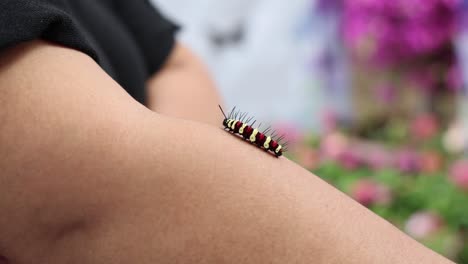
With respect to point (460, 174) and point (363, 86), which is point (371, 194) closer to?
point (460, 174)

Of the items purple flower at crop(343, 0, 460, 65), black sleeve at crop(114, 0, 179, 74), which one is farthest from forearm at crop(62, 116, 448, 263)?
purple flower at crop(343, 0, 460, 65)

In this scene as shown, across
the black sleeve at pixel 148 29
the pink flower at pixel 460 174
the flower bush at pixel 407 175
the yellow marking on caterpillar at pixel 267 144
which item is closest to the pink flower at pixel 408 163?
the flower bush at pixel 407 175

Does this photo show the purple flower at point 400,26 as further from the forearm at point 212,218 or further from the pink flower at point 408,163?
the forearm at point 212,218

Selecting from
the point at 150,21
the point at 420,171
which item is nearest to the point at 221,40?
the point at 420,171

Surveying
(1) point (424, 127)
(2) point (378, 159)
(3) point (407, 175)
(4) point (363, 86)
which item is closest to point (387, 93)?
(4) point (363, 86)

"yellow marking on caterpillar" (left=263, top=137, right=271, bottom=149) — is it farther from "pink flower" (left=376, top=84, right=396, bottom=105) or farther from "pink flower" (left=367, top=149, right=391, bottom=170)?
"pink flower" (left=376, top=84, right=396, bottom=105)
